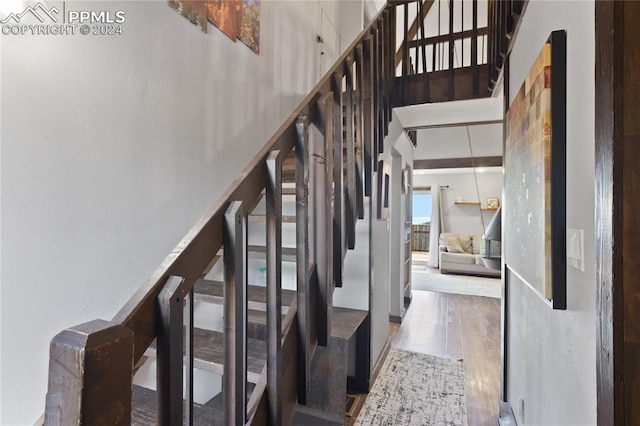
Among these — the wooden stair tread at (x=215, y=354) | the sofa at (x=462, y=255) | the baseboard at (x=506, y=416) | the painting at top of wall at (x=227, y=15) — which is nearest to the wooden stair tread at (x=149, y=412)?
the wooden stair tread at (x=215, y=354)

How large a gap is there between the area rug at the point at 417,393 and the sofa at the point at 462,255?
458 cm

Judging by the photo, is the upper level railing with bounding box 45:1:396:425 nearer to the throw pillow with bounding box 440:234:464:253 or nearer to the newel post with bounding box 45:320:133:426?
the newel post with bounding box 45:320:133:426

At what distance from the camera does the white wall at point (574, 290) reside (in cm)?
87

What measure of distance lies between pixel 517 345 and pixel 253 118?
7.44 feet

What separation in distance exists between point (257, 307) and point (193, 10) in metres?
1.66

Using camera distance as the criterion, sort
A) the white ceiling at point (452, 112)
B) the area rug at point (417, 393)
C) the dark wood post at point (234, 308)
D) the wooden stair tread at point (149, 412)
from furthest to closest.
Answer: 1. the white ceiling at point (452, 112)
2. the area rug at point (417, 393)
3. the wooden stair tread at point (149, 412)
4. the dark wood post at point (234, 308)

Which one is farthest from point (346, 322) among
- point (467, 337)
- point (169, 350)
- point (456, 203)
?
point (456, 203)

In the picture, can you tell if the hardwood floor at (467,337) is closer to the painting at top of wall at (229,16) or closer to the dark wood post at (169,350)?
the dark wood post at (169,350)

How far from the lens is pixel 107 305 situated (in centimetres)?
139

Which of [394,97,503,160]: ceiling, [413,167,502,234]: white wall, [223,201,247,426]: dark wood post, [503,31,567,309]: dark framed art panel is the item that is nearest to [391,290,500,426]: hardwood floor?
Answer: [503,31,567,309]: dark framed art panel

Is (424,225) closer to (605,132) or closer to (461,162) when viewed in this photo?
(461,162)

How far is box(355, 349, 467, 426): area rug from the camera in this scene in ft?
7.09

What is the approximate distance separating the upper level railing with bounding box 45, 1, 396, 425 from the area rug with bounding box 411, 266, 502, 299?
15.6 feet

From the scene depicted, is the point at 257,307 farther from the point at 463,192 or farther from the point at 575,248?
the point at 463,192
